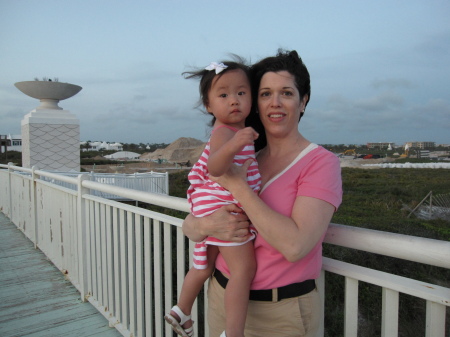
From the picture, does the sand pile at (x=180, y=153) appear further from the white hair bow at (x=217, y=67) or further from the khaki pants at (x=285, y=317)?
the khaki pants at (x=285, y=317)

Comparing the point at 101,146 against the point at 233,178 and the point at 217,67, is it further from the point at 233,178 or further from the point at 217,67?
the point at 233,178

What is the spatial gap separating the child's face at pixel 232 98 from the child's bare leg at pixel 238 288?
501 millimetres

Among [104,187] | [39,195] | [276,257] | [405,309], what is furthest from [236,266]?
[405,309]

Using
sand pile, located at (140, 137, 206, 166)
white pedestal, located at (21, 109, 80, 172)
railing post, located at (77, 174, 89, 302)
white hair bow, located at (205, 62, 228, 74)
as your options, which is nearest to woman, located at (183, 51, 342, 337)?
white hair bow, located at (205, 62, 228, 74)

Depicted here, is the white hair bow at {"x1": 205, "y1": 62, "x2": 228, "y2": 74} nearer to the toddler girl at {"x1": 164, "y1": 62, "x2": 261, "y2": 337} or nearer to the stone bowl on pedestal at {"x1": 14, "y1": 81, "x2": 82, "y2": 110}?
the toddler girl at {"x1": 164, "y1": 62, "x2": 261, "y2": 337}

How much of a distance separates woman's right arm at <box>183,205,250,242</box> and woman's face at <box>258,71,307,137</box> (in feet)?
1.10

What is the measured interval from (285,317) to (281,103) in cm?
76

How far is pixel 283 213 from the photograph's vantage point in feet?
4.17

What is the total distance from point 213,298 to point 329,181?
0.72 m

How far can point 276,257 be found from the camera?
130 cm

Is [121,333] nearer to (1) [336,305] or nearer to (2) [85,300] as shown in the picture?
(2) [85,300]

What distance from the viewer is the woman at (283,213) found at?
3.86 feet

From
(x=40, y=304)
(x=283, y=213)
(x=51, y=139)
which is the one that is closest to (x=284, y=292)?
(x=283, y=213)

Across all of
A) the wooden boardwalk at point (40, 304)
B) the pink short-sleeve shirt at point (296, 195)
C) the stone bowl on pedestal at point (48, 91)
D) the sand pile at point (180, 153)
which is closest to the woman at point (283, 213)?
the pink short-sleeve shirt at point (296, 195)
